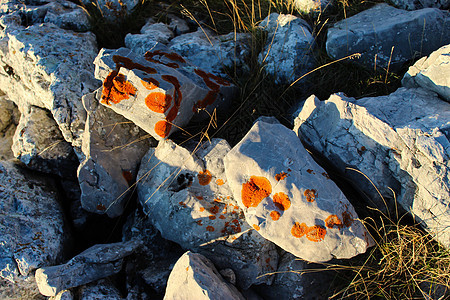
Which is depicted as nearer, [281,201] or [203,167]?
[281,201]

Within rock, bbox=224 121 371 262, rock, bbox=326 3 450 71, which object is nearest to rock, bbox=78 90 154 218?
rock, bbox=224 121 371 262

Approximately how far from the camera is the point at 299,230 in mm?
2779

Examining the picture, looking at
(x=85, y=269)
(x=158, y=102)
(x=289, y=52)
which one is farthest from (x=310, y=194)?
(x=289, y=52)

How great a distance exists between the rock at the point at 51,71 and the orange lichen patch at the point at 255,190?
2127mm

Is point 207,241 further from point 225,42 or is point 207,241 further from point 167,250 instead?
point 225,42

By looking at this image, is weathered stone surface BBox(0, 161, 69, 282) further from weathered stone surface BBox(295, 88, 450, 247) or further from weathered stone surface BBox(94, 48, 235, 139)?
weathered stone surface BBox(295, 88, 450, 247)

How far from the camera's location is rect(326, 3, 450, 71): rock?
392 cm

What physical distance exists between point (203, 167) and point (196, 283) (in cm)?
117

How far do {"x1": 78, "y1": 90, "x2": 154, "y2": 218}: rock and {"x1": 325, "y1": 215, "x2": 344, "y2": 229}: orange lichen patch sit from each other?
6.76 feet

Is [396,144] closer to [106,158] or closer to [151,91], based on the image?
[151,91]

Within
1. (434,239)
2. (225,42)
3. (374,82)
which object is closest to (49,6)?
(225,42)

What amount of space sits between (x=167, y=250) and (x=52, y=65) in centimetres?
256

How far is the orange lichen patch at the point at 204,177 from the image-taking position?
3.35 metres

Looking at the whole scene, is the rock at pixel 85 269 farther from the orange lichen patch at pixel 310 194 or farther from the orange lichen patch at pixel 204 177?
the orange lichen patch at pixel 310 194
